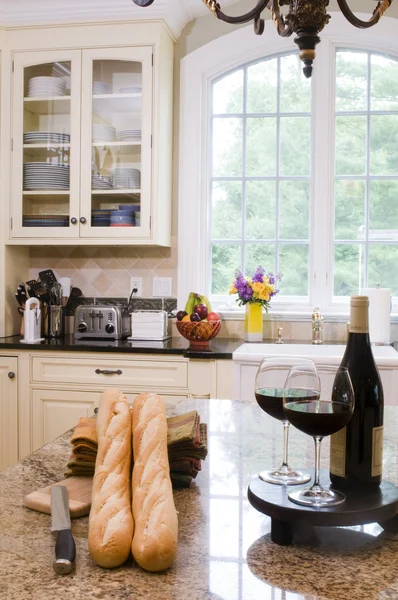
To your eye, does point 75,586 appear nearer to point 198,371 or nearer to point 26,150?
point 198,371

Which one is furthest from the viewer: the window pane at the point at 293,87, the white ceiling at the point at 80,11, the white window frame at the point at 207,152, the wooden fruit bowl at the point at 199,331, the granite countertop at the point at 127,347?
the window pane at the point at 293,87

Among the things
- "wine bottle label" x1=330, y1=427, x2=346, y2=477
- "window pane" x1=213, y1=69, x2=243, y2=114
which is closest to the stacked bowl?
"window pane" x1=213, y1=69, x2=243, y2=114

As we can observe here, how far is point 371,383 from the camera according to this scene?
3.37ft

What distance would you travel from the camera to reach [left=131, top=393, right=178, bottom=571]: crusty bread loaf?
78cm

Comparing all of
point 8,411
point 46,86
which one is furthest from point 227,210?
point 8,411

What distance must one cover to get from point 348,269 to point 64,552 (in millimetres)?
3036

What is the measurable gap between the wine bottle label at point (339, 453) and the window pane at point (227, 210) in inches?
113

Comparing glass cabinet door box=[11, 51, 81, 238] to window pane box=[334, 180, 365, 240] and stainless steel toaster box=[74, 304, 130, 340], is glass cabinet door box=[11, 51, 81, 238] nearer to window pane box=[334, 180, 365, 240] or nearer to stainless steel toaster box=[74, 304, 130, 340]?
stainless steel toaster box=[74, 304, 130, 340]

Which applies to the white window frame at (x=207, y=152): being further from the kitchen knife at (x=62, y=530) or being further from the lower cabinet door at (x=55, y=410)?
the kitchen knife at (x=62, y=530)

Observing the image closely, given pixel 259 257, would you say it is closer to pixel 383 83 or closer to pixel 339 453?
pixel 383 83

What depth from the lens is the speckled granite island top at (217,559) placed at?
74 cm

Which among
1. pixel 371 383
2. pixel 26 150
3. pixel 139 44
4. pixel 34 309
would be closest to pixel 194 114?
pixel 139 44

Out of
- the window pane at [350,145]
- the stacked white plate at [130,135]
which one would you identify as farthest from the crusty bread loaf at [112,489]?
the window pane at [350,145]

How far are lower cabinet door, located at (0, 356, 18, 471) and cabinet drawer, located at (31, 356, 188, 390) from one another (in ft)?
0.38
